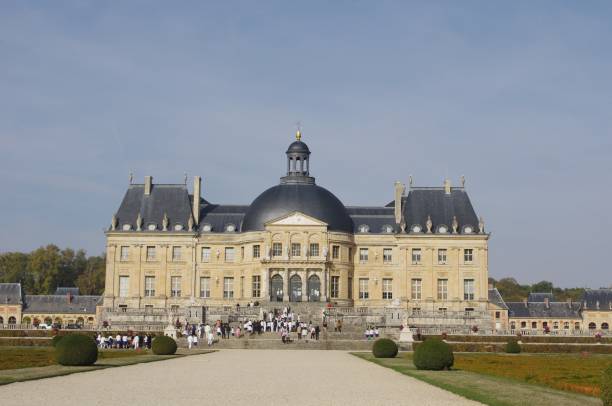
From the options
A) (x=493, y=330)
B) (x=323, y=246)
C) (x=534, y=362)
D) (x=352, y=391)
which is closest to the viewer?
(x=352, y=391)

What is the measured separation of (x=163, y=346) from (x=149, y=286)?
33.6 m

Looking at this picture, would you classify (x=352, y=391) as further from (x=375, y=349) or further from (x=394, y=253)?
(x=394, y=253)

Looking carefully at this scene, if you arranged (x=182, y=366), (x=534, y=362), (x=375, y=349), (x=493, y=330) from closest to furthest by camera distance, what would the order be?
(x=182, y=366) < (x=534, y=362) < (x=375, y=349) < (x=493, y=330)

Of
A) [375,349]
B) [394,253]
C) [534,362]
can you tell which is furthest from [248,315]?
[534,362]

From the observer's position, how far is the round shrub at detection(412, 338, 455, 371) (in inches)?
1155

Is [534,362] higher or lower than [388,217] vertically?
lower

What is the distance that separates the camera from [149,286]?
73188 millimetres

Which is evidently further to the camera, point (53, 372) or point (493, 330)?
point (493, 330)

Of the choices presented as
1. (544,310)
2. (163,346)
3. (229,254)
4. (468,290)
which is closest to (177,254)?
(229,254)

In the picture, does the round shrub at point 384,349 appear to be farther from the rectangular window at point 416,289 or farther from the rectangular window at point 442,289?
the rectangular window at point 442,289

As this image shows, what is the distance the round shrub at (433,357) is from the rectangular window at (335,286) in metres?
42.1

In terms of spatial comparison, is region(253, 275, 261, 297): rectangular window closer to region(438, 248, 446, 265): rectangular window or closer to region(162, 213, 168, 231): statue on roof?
region(162, 213, 168, 231): statue on roof

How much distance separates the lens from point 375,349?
3931 centimetres

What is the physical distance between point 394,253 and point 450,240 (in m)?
4.65
